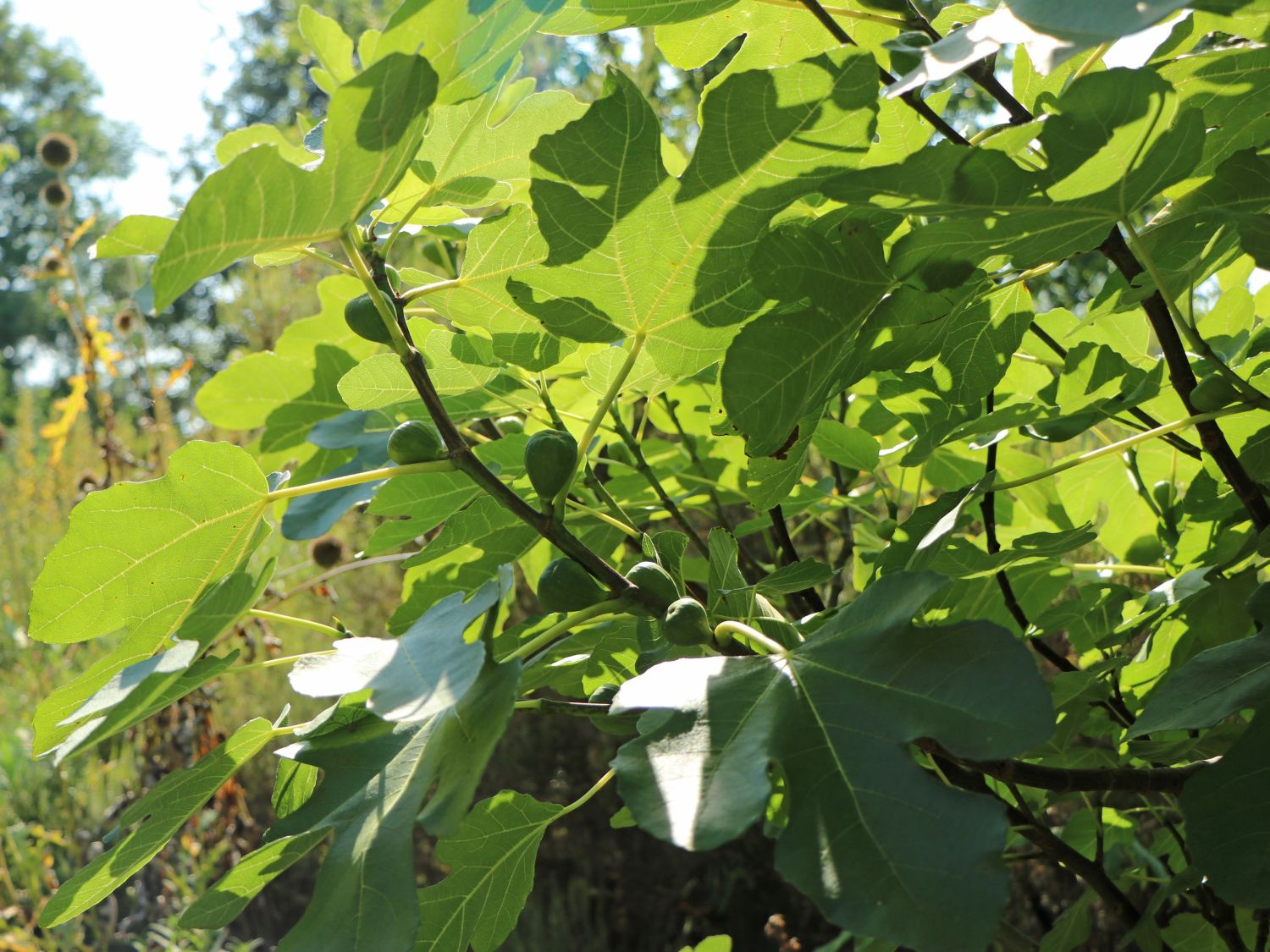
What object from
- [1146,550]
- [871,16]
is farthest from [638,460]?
[1146,550]

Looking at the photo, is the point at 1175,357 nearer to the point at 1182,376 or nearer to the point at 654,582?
the point at 1182,376

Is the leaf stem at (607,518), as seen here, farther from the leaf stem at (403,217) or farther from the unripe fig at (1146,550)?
the unripe fig at (1146,550)

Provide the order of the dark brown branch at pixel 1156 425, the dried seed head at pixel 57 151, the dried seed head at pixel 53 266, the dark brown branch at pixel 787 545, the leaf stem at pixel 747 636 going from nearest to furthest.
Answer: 1. the leaf stem at pixel 747 636
2. the dark brown branch at pixel 1156 425
3. the dark brown branch at pixel 787 545
4. the dried seed head at pixel 53 266
5. the dried seed head at pixel 57 151

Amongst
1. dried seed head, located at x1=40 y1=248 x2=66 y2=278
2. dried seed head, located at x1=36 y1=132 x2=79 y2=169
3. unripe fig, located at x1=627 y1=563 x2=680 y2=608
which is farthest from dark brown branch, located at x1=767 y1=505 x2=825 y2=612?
dried seed head, located at x1=36 y1=132 x2=79 y2=169

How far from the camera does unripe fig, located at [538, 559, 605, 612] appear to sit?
0.54 m

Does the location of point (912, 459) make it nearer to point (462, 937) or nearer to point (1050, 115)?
point (1050, 115)

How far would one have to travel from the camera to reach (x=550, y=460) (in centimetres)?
55

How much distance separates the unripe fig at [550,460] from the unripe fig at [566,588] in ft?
0.14

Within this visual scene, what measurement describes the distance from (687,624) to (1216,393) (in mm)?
338

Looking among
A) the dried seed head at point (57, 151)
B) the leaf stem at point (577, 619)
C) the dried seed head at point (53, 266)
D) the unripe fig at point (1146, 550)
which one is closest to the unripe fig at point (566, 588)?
the leaf stem at point (577, 619)

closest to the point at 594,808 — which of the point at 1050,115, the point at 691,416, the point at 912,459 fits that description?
the point at 691,416

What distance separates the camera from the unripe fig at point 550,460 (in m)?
0.55

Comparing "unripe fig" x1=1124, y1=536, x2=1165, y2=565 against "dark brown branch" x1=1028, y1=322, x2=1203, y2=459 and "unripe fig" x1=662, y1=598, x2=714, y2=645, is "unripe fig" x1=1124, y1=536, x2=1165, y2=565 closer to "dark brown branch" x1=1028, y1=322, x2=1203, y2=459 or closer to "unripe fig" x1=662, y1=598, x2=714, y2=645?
"dark brown branch" x1=1028, y1=322, x2=1203, y2=459

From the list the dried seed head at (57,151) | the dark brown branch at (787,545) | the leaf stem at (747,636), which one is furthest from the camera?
the dried seed head at (57,151)
